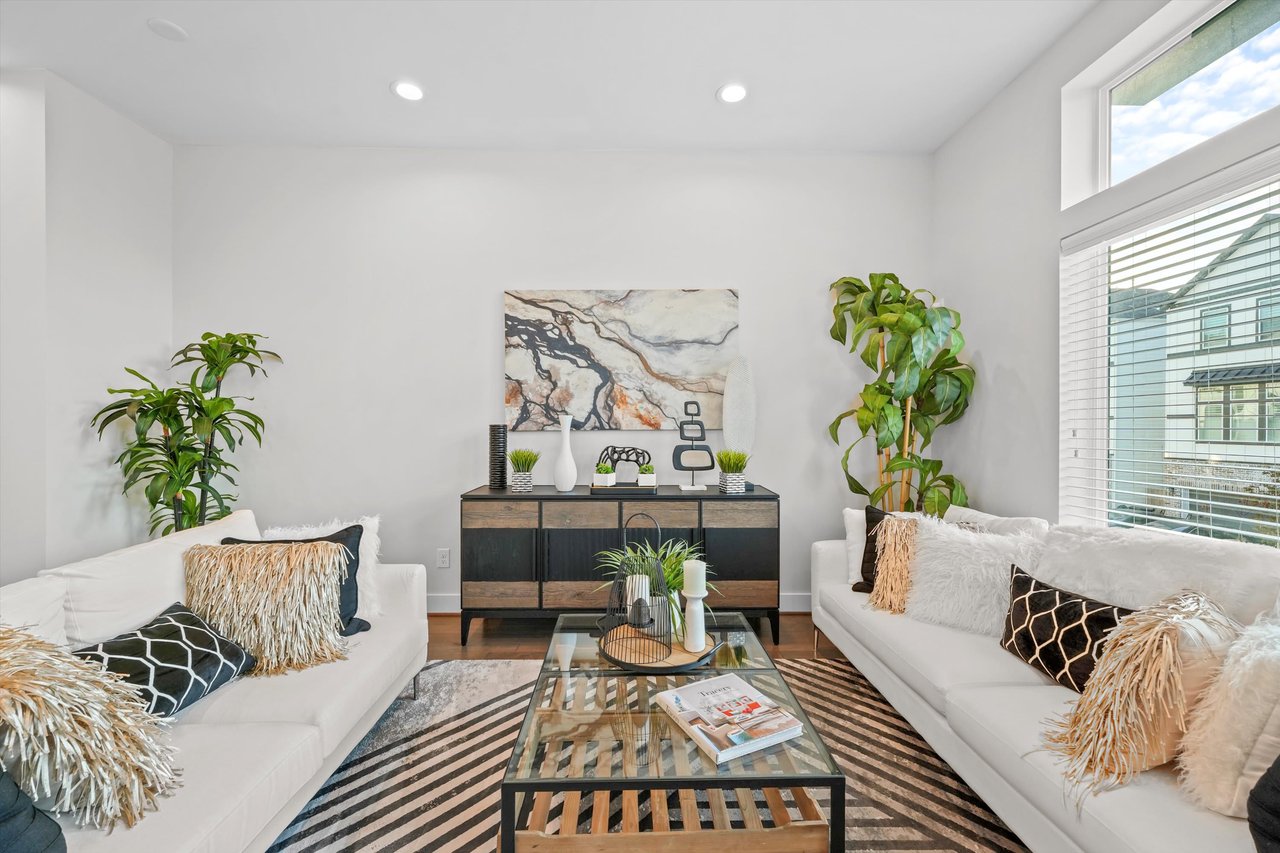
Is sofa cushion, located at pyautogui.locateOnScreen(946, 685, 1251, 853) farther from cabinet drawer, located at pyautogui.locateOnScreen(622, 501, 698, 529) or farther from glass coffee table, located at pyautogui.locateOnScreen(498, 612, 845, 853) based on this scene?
cabinet drawer, located at pyautogui.locateOnScreen(622, 501, 698, 529)

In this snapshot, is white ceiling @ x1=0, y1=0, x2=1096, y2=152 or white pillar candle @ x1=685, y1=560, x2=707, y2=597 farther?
white ceiling @ x1=0, y1=0, x2=1096, y2=152

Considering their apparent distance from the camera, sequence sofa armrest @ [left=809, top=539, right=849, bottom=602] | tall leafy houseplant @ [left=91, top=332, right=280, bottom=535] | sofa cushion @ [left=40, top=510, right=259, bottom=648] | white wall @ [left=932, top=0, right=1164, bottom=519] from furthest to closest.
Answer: tall leafy houseplant @ [left=91, top=332, right=280, bottom=535]
sofa armrest @ [left=809, top=539, right=849, bottom=602]
white wall @ [left=932, top=0, right=1164, bottom=519]
sofa cushion @ [left=40, top=510, right=259, bottom=648]

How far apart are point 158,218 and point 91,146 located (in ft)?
1.59

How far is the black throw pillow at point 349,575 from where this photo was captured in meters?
2.14

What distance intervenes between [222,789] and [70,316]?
2.76 m

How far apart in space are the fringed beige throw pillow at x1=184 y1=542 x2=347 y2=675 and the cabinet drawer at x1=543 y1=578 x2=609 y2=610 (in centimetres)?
129

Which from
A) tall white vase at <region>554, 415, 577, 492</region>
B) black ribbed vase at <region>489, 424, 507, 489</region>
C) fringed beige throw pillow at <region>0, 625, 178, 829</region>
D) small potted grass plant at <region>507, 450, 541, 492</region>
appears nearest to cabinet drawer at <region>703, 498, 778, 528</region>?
tall white vase at <region>554, 415, 577, 492</region>

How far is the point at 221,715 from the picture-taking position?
1.63 metres

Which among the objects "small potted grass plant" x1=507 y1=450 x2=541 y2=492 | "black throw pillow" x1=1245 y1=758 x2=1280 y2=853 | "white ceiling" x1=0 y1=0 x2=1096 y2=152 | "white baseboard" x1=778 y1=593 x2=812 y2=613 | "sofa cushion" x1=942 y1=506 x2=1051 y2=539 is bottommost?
"white baseboard" x1=778 y1=593 x2=812 y2=613

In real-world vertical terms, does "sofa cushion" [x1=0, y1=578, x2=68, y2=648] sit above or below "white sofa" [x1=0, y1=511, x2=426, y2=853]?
above

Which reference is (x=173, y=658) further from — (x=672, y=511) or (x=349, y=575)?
(x=672, y=511)

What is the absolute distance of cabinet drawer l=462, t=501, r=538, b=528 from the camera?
10.3ft

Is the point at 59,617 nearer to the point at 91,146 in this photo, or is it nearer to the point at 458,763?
the point at 458,763

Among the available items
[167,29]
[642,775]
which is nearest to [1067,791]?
[642,775]
